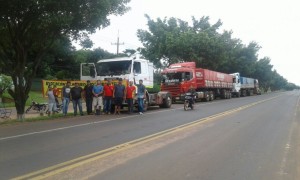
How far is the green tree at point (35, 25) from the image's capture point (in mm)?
16594

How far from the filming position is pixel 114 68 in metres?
21.8

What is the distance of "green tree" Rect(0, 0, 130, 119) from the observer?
54.4 feet

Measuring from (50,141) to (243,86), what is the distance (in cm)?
5424

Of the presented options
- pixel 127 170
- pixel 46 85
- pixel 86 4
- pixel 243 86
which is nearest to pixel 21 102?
pixel 46 85

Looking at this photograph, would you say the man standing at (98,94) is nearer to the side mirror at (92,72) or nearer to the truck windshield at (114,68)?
the truck windshield at (114,68)

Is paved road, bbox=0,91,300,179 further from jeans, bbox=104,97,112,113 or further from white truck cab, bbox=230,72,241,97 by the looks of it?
white truck cab, bbox=230,72,241,97

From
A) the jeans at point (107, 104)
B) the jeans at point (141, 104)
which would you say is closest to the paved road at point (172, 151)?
the jeans at point (107, 104)

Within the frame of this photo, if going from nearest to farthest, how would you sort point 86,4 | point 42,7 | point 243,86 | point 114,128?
point 114,128
point 42,7
point 86,4
point 243,86

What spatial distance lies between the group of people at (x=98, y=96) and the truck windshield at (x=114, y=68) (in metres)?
0.74

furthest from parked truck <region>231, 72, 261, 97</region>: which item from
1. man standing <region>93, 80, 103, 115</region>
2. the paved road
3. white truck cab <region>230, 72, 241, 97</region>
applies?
the paved road

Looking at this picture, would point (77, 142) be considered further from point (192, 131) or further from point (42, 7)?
point (42, 7)

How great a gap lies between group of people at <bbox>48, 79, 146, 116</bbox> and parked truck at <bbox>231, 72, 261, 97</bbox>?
37098 millimetres

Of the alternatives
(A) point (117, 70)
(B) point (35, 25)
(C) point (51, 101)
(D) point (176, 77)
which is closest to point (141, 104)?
(A) point (117, 70)

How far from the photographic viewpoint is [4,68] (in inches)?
734
